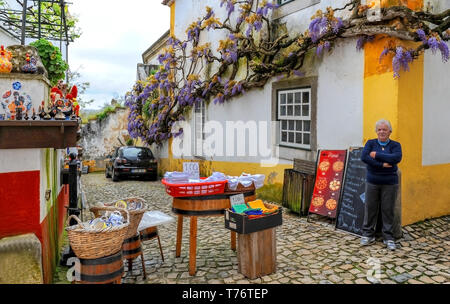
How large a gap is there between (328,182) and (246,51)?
416 cm

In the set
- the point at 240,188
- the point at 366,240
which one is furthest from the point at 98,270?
the point at 366,240

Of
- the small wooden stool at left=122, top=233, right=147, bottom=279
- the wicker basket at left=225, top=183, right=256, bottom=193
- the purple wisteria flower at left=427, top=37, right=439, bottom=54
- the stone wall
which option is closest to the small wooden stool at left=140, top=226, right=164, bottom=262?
the small wooden stool at left=122, top=233, right=147, bottom=279

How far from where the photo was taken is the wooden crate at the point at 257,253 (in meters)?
3.99

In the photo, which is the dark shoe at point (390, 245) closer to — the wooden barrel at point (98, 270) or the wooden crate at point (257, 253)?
the wooden crate at point (257, 253)

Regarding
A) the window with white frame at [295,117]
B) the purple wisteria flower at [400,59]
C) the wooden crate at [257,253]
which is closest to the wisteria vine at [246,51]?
the purple wisteria flower at [400,59]

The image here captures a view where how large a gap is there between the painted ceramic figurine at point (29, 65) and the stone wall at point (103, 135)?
15613 millimetres

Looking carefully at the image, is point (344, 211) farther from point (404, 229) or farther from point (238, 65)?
point (238, 65)

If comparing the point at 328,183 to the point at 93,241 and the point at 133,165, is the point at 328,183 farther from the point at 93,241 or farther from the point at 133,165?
the point at 133,165

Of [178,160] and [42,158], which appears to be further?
[178,160]

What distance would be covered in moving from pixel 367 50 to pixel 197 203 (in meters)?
4.10

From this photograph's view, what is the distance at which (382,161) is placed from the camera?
4996 mm

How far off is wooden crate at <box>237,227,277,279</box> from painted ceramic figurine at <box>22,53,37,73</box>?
9.31 ft

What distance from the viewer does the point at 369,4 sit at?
5.83m

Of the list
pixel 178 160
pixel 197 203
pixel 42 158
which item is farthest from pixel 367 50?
pixel 178 160
